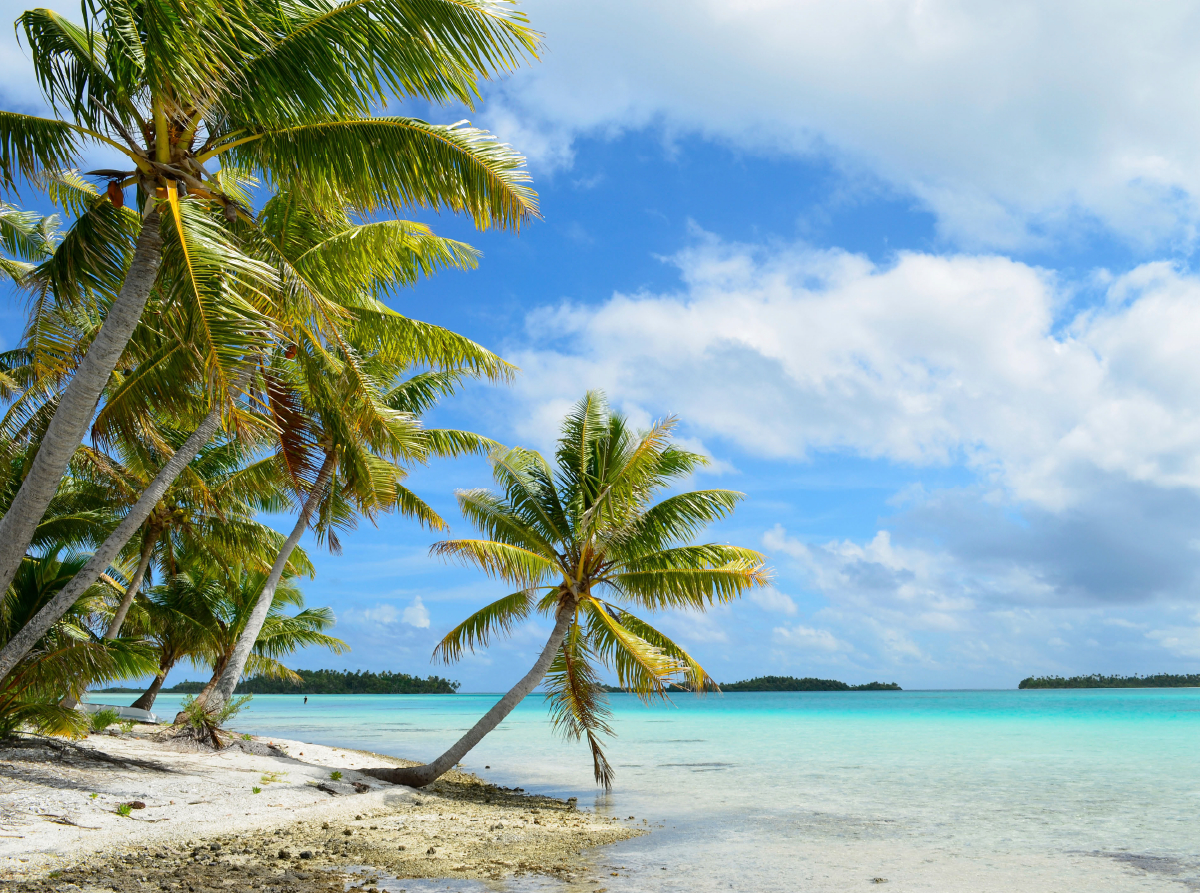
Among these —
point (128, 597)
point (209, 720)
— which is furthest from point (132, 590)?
point (209, 720)

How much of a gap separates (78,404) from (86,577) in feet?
8.53

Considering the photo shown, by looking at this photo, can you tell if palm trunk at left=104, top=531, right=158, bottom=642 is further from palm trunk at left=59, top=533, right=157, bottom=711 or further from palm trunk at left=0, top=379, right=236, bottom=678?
palm trunk at left=0, top=379, right=236, bottom=678

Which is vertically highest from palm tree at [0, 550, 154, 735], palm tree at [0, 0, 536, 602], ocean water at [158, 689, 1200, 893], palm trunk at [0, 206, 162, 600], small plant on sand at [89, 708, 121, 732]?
palm tree at [0, 0, 536, 602]

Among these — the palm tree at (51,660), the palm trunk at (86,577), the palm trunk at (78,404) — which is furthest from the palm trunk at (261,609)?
the palm trunk at (78,404)

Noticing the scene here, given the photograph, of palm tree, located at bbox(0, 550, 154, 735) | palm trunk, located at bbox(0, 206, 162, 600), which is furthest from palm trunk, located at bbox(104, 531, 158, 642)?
palm trunk, located at bbox(0, 206, 162, 600)

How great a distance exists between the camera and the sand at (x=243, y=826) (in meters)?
6.55

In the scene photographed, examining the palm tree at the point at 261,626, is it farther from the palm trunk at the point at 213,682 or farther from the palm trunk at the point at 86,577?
the palm trunk at the point at 86,577

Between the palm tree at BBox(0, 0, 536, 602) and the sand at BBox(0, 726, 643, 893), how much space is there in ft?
8.21

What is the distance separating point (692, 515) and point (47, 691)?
8.87 metres

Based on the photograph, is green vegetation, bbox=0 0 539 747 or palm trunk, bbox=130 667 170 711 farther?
palm trunk, bbox=130 667 170 711

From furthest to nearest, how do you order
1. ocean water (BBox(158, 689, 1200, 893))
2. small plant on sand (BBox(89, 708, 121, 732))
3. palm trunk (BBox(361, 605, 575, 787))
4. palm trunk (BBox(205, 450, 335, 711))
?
palm trunk (BBox(205, 450, 335, 711)), small plant on sand (BBox(89, 708, 121, 732)), palm trunk (BBox(361, 605, 575, 787)), ocean water (BBox(158, 689, 1200, 893))

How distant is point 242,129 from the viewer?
7.52 m

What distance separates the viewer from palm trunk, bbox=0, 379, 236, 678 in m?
8.45

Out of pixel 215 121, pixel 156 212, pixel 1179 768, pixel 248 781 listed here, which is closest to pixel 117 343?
pixel 156 212
